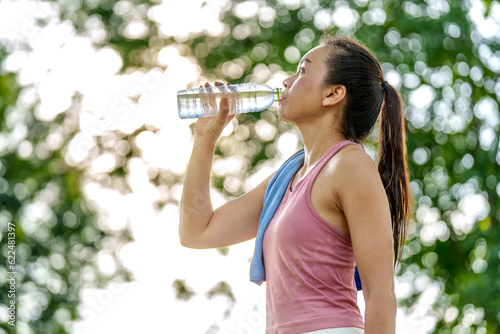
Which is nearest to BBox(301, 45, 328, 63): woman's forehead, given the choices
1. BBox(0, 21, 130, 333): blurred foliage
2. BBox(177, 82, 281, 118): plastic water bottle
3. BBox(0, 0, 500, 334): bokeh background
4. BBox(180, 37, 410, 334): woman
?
BBox(180, 37, 410, 334): woman

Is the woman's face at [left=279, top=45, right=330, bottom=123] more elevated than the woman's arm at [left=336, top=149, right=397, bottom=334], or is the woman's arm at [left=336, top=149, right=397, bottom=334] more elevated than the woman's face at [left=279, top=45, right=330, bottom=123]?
the woman's face at [left=279, top=45, right=330, bottom=123]

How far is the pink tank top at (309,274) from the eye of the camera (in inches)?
59.8

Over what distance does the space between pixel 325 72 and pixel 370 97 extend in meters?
0.13

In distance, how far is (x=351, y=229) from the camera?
1.51 meters

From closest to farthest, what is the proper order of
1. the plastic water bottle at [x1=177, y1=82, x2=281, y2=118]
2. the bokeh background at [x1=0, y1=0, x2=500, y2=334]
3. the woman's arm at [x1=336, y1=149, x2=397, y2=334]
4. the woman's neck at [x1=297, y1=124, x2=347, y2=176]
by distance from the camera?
1. the woman's arm at [x1=336, y1=149, x2=397, y2=334]
2. the woman's neck at [x1=297, y1=124, x2=347, y2=176]
3. the plastic water bottle at [x1=177, y1=82, x2=281, y2=118]
4. the bokeh background at [x1=0, y1=0, x2=500, y2=334]

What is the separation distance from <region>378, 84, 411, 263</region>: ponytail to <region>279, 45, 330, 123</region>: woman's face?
0.63 ft

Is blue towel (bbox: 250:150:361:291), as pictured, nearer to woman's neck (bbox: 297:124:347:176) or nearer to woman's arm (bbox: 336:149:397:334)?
woman's neck (bbox: 297:124:347:176)

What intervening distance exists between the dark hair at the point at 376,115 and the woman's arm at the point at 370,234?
0.24m

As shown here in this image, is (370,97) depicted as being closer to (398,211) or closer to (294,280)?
(398,211)

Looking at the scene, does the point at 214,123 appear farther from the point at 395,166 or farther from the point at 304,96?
the point at 395,166

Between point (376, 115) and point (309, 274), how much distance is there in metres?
0.51

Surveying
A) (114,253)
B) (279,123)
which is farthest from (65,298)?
(279,123)

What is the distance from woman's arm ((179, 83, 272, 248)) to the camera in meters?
1.91

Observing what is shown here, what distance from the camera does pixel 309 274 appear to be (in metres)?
1.54
